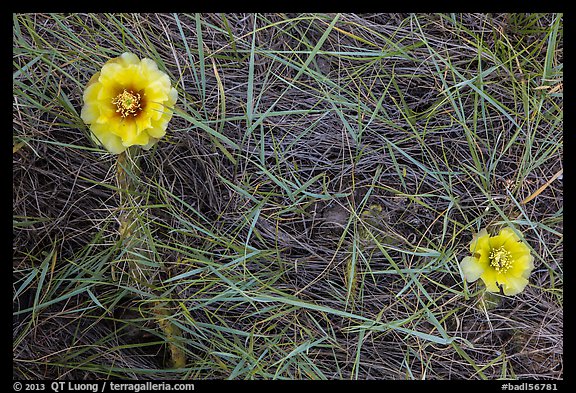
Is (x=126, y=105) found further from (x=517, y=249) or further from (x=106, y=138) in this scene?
(x=517, y=249)

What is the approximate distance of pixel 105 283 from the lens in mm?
1283

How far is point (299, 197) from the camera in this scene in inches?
55.3

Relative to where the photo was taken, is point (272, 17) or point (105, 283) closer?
point (105, 283)

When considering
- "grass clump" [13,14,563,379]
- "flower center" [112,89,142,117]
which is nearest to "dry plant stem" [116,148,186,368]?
"grass clump" [13,14,563,379]

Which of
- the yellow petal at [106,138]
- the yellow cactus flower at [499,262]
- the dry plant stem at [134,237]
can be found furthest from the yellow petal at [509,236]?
the yellow petal at [106,138]

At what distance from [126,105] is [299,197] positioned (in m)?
0.52

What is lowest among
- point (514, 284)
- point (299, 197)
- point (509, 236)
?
point (514, 284)

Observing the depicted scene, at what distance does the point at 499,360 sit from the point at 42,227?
1.32 meters

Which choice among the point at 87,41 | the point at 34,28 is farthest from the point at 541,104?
the point at 34,28

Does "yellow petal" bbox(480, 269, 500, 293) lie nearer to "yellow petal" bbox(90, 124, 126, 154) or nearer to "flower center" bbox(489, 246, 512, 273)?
"flower center" bbox(489, 246, 512, 273)

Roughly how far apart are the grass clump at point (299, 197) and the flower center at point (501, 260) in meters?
0.09

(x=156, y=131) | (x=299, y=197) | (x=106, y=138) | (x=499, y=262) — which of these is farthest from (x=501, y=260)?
(x=106, y=138)

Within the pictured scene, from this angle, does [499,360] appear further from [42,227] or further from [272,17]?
[42,227]

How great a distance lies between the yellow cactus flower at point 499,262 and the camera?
129 cm
